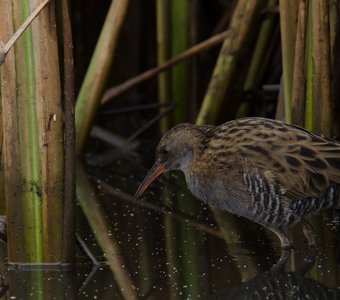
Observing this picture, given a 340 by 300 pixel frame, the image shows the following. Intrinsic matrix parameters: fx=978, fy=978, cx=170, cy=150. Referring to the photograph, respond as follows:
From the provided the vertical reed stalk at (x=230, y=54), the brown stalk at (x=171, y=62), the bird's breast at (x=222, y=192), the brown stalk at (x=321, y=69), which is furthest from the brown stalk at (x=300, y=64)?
the brown stalk at (x=171, y=62)

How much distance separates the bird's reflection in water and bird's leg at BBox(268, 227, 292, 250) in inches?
10.8

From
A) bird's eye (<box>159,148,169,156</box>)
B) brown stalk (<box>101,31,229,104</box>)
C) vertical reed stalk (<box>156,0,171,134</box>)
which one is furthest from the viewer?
vertical reed stalk (<box>156,0,171,134</box>)

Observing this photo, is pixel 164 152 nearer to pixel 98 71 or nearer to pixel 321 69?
pixel 321 69

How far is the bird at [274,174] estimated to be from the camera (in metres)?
4.30

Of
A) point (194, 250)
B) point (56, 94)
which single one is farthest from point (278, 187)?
point (56, 94)

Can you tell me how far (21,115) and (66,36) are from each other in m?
0.37

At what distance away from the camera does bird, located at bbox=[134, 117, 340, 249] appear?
430cm

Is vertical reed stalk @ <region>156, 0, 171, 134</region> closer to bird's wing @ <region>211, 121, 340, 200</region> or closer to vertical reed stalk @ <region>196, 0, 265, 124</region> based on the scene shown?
vertical reed stalk @ <region>196, 0, 265, 124</region>

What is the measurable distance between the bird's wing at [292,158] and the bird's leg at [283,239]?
172 mm

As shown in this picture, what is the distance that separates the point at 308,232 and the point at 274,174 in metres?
0.32

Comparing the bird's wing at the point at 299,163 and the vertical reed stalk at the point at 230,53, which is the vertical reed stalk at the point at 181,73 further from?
the bird's wing at the point at 299,163

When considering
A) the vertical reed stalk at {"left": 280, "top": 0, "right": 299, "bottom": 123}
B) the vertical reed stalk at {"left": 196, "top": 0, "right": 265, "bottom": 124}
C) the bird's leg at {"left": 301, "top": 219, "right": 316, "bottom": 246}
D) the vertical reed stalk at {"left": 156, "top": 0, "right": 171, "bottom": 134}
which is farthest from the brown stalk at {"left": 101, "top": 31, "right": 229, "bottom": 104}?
the bird's leg at {"left": 301, "top": 219, "right": 316, "bottom": 246}

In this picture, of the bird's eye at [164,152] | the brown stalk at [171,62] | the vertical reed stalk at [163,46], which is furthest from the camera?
→ the vertical reed stalk at [163,46]

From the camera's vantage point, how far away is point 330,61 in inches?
179
